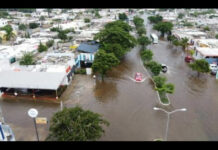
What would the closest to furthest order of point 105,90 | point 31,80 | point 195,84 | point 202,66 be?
1. point 31,80
2. point 105,90
3. point 195,84
4. point 202,66

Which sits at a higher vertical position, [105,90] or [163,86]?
[163,86]

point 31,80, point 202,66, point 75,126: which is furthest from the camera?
point 202,66

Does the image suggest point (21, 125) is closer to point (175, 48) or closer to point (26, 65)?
point (26, 65)

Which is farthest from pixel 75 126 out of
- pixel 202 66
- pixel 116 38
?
pixel 116 38

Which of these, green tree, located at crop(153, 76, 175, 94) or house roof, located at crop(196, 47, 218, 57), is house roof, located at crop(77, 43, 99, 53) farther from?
house roof, located at crop(196, 47, 218, 57)

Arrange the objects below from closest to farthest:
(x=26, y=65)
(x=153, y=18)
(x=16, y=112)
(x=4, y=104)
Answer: (x=16, y=112) → (x=4, y=104) → (x=26, y=65) → (x=153, y=18)

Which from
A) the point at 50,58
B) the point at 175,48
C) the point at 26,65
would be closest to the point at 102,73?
the point at 50,58

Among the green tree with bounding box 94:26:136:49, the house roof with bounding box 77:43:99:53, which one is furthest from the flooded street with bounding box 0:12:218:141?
the green tree with bounding box 94:26:136:49

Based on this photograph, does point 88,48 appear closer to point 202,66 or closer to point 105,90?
point 105,90
